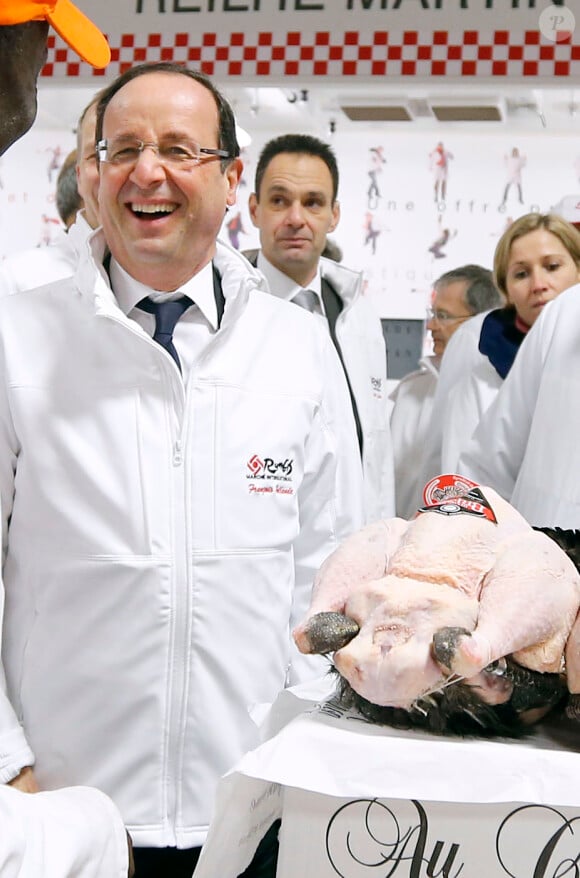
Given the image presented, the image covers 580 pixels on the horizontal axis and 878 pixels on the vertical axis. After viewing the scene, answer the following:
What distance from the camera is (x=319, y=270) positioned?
3.51m

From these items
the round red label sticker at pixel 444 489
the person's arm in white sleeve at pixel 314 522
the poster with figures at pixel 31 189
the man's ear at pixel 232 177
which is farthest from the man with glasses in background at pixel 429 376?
the round red label sticker at pixel 444 489

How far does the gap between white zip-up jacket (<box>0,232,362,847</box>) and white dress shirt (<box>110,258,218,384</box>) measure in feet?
0.16

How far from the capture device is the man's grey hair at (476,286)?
13.9ft

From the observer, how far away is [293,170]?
3348 millimetres

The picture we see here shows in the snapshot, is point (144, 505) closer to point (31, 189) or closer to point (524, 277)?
point (524, 277)

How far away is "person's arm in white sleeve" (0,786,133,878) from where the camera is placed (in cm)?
83

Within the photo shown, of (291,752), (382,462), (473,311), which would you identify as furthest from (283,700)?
(473,311)

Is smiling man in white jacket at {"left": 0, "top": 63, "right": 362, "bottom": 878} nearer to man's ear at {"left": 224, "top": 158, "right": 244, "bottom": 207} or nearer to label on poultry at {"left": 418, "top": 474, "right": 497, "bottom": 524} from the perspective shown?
man's ear at {"left": 224, "top": 158, "right": 244, "bottom": 207}

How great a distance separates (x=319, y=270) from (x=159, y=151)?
195cm

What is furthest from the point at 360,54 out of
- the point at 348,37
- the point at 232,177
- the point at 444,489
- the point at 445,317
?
the point at 444,489

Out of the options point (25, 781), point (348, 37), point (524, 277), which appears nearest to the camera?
point (25, 781)

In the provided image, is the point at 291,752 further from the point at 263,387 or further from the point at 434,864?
the point at 263,387

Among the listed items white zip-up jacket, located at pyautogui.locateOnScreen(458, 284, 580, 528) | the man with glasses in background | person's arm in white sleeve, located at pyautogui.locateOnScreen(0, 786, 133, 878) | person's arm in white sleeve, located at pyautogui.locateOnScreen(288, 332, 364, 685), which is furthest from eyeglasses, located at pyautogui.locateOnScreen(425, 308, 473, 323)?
person's arm in white sleeve, located at pyautogui.locateOnScreen(0, 786, 133, 878)

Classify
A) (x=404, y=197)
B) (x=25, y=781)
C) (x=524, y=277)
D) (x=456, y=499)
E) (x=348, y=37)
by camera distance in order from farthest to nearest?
(x=404, y=197) < (x=348, y=37) < (x=524, y=277) < (x=25, y=781) < (x=456, y=499)
